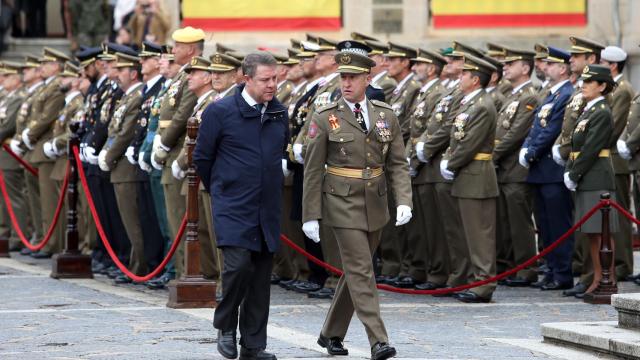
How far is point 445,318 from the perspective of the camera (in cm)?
1289

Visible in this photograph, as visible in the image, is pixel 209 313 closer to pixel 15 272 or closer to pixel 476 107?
pixel 476 107

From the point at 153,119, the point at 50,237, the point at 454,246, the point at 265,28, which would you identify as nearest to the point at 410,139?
the point at 454,246

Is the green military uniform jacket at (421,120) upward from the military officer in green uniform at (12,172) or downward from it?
upward

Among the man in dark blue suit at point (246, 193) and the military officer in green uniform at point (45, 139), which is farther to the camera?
the military officer in green uniform at point (45, 139)

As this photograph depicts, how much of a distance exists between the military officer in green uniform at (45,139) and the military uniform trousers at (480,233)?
5824 mm

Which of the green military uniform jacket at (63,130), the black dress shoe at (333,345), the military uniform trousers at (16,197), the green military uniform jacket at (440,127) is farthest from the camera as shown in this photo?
the military uniform trousers at (16,197)

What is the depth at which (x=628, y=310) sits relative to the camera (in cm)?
1116

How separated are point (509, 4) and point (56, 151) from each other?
9.85m

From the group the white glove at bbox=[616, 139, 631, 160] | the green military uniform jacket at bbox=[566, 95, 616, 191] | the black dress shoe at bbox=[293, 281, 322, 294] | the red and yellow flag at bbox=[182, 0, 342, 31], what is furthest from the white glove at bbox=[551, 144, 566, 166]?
the red and yellow flag at bbox=[182, 0, 342, 31]

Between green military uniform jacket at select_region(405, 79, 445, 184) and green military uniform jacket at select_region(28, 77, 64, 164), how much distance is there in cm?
475

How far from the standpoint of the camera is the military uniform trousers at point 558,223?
15.0m

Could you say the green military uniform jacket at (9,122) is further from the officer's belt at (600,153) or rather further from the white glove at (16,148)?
the officer's belt at (600,153)

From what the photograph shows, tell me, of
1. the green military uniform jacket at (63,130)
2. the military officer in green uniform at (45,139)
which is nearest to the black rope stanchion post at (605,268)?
the green military uniform jacket at (63,130)

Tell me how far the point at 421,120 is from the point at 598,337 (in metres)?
4.80
